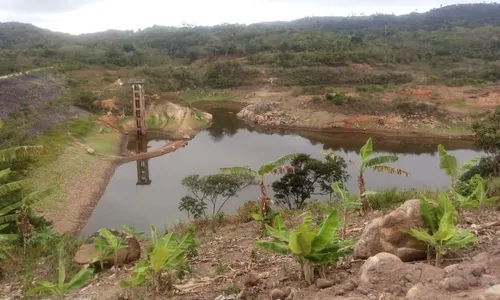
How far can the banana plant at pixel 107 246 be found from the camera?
343 inches

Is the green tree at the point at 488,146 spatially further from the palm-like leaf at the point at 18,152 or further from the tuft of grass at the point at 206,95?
the tuft of grass at the point at 206,95

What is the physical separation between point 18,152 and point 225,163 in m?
17.3

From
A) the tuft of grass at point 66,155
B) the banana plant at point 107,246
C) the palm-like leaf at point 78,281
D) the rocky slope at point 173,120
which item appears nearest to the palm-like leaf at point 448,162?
the banana plant at point 107,246

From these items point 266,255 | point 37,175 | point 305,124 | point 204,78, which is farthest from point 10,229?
point 204,78

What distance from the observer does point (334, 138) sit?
35.3 meters

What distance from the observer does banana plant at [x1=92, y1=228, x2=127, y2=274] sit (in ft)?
28.6

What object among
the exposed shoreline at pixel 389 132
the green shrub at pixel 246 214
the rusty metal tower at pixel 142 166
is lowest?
the rusty metal tower at pixel 142 166

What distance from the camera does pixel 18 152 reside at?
34.7 feet

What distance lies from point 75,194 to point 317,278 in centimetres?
1735

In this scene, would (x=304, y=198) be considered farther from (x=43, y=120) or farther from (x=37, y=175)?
(x=43, y=120)

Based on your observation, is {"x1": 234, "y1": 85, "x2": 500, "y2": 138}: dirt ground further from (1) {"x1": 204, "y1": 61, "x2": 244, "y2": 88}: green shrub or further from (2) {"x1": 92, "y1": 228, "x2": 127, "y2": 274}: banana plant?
(2) {"x1": 92, "y1": 228, "x2": 127, "y2": 274}: banana plant

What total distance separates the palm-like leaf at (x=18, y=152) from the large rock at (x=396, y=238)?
795cm

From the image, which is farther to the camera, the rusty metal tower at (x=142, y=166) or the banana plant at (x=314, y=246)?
the rusty metal tower at (x=142, y=166)

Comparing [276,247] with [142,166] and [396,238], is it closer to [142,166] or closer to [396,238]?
[396,238]
